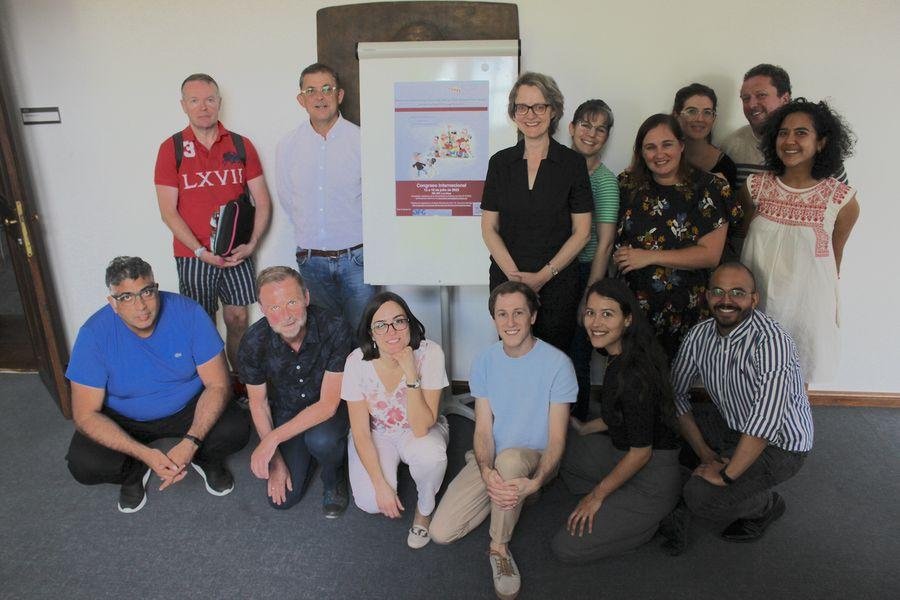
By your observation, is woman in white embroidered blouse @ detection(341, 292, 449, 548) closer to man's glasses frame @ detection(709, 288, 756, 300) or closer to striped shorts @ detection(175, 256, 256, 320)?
man's glasses frame @ detection(709, 288, 756, 300)

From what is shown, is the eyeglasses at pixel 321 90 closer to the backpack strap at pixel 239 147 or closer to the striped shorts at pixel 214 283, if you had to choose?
the backpack strap at pixel 239 147

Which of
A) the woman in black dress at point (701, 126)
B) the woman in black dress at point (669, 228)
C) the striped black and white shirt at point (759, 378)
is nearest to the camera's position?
the striped black and white shirt at point (759, 378)

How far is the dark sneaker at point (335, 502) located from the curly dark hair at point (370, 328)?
0.57 m

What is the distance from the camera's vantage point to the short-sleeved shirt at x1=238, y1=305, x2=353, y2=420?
2238 millimetres

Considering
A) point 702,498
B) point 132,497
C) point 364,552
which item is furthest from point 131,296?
point 702,498

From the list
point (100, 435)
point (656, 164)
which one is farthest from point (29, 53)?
point (656, 164)

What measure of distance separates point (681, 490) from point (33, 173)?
3601 mm

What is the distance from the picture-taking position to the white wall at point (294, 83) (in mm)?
2660

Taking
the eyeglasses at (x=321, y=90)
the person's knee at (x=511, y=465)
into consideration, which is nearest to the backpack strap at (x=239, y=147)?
the eyeglasses at (x=321, y=90)

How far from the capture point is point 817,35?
263cm

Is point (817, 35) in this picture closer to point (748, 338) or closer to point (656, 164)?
point (656, 164)

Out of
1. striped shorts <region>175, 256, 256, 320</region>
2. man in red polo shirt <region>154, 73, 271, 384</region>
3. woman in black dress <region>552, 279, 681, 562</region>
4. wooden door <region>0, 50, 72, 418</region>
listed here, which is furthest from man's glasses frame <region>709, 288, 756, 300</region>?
wooden door <region>0, 50, 72, 418</region>

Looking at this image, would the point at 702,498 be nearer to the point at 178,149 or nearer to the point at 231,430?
the point at 231,430

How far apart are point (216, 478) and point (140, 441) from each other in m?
0.33
